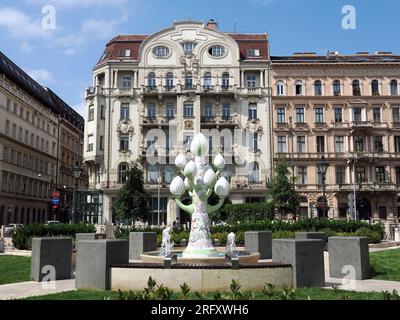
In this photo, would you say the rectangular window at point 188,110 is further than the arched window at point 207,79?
No

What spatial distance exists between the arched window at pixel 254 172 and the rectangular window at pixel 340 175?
28.3 feet

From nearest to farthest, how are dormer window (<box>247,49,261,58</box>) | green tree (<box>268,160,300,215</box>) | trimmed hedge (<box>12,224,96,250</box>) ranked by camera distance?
trimmed hedge (<box>12,224,96,250</box>), green tree (<box>268,160,300,215</box>), dormer window (<box>247,49,261,58</box>)

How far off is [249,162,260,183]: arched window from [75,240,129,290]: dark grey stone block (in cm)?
3775

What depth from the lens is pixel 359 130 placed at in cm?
4762

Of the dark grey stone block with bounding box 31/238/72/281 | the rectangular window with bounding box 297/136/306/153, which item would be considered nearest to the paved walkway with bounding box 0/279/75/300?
the dark grey stone block with bounding box 31/238/72/281

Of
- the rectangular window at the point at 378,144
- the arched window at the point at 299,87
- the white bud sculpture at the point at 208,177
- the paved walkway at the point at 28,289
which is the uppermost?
the arched window at the point at 299,87

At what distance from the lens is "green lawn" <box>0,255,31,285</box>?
507 inches

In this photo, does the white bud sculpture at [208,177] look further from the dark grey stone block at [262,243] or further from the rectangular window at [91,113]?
the rectangular window at [91,113]

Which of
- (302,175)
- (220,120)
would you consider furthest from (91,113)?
(302,175)

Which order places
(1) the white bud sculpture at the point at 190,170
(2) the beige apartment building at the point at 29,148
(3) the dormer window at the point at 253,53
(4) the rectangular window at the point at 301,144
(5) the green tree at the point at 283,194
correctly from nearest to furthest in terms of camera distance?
1. (1) the white bud sculpture at the point at 190,170
2. (5) the green tree at the point at 283,194
3. (4) the rectangular window at the point at 301,144
4. (3) the dormer window at the point at 253,53
5. (2) the beige apartment building at the point at 29,148

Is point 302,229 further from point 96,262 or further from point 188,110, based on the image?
point 188,110

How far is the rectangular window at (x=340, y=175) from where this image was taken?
156 ft

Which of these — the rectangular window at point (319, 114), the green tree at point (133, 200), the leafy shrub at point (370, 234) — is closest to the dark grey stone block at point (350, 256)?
the leafy shrub at point (370, 234)

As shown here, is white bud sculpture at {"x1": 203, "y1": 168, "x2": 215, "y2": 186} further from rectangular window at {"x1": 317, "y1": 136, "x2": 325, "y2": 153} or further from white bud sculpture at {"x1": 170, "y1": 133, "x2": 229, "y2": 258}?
Result: rectangular window at {"x1": 317, "y1": 136, "x2": 325, "y2": 153}
